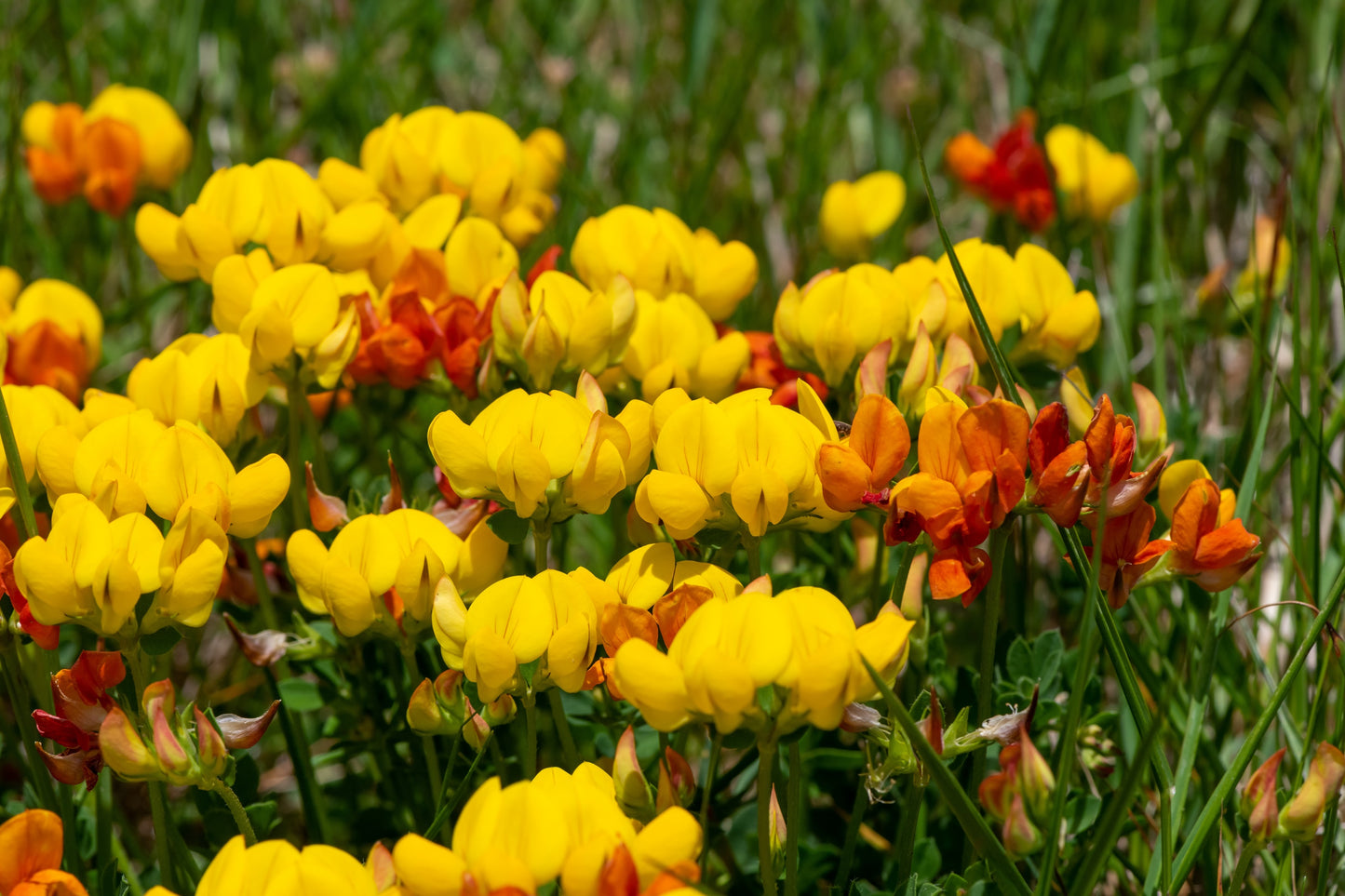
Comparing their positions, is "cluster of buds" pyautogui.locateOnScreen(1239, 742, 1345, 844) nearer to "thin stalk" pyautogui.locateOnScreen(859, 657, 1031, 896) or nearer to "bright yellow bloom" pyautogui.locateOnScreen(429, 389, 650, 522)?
"thin stalk" pyautogui.locateOnScreen(859, 657, 1031, 896)

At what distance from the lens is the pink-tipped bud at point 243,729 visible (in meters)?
1.29

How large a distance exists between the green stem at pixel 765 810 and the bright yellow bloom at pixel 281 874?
0.33 meters

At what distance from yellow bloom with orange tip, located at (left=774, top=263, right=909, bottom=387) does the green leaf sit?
0.46 meters

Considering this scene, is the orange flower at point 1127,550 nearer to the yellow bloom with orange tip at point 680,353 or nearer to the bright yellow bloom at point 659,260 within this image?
the yellow bloom with orange tip at point 680,353

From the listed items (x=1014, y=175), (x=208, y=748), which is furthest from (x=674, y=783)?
(x=1014, y=175)

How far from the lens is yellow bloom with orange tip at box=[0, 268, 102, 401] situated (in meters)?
1.95

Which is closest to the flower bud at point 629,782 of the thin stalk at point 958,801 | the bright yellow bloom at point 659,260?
the thin stalk at point 958,801

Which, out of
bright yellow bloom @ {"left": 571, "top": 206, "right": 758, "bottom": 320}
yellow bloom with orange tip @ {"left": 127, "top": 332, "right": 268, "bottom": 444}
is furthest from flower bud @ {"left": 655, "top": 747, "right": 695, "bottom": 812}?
bright yellow bloom @ {"left": 571, "top": 206, "right": 758, "bottom": 320}

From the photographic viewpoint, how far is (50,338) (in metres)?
1.98

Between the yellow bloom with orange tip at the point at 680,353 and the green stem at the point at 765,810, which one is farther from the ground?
the yellow bloom with orange tip at the point at 680,353

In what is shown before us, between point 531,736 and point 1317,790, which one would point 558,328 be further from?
point 1317,790

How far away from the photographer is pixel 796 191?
348cm

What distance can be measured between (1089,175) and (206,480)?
1962mm

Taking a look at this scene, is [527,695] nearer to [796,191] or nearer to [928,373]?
[928,373]
